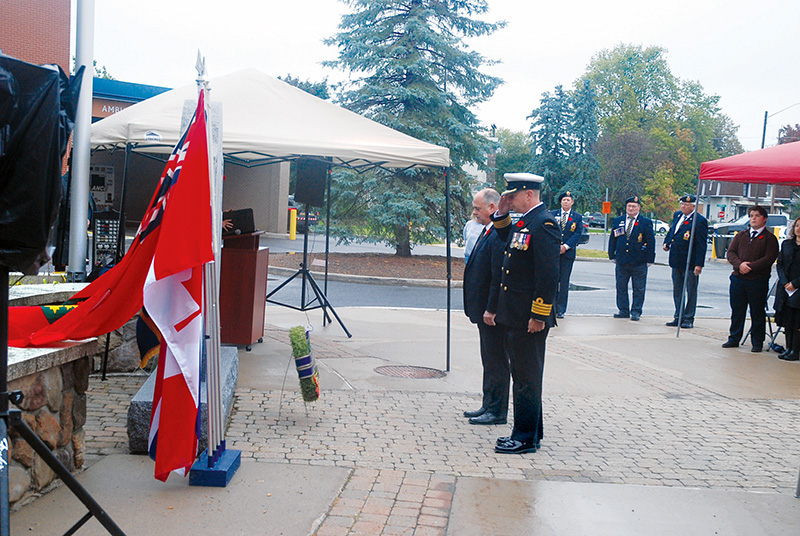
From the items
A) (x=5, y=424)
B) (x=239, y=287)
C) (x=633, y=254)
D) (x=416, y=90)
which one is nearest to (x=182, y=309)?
(x=5, y=424)

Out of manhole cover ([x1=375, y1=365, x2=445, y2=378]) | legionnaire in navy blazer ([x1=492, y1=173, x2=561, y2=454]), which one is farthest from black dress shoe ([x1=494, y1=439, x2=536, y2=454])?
manhole cover ([x1=375, y1=365, x2=445, y2=378])

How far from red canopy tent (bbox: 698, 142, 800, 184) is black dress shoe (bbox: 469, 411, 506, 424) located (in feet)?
19.7

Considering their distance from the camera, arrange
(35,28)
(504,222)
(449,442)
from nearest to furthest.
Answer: (449,442), (504,222), (35,28)

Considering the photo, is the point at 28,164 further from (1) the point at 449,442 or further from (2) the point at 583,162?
(2) the point at 583,162

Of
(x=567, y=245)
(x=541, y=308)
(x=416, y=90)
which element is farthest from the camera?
(x=416, y=90)

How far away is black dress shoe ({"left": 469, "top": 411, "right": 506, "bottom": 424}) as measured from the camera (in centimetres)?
624

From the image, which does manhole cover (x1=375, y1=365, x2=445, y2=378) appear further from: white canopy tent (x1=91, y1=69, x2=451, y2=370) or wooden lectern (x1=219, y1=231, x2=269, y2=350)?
wooden lectern (x1=219, y1=231, x2=269, y2=350)

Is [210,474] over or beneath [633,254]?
beneath

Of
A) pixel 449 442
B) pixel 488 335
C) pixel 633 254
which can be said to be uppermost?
pixel 633 254

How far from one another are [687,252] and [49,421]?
34.4 ft

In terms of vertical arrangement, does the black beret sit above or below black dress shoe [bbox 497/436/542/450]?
above

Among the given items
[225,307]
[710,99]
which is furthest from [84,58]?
[710,99]

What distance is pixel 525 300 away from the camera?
18.1 feet

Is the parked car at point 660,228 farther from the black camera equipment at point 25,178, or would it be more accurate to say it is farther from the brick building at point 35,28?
the black camera equipment at point 25,178
